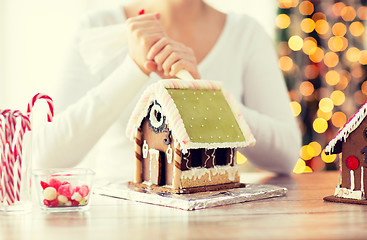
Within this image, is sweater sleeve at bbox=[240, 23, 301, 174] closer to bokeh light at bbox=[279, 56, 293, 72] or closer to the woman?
the woman

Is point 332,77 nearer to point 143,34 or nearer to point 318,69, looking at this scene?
point 318,69

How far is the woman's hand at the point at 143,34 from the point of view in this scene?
51.3 inches

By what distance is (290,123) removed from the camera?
70.1 inches

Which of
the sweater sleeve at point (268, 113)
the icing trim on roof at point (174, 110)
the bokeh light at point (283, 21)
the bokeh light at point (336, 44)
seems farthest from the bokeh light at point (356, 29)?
the icing trim on roof at point (174, 110)

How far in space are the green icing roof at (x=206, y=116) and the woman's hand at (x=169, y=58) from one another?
18 cm

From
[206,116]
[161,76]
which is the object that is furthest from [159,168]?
[161,76]

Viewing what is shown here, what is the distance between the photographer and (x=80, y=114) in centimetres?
150

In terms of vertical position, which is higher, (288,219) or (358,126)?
(358,126)

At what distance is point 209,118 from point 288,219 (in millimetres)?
294

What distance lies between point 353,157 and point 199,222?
1.20 ft

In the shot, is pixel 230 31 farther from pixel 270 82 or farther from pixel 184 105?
pixel 184 105

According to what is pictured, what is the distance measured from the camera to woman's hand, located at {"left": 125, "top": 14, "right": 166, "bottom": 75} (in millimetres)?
1302

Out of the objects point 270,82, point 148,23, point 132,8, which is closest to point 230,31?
point 270,82

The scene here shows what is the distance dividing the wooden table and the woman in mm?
462
